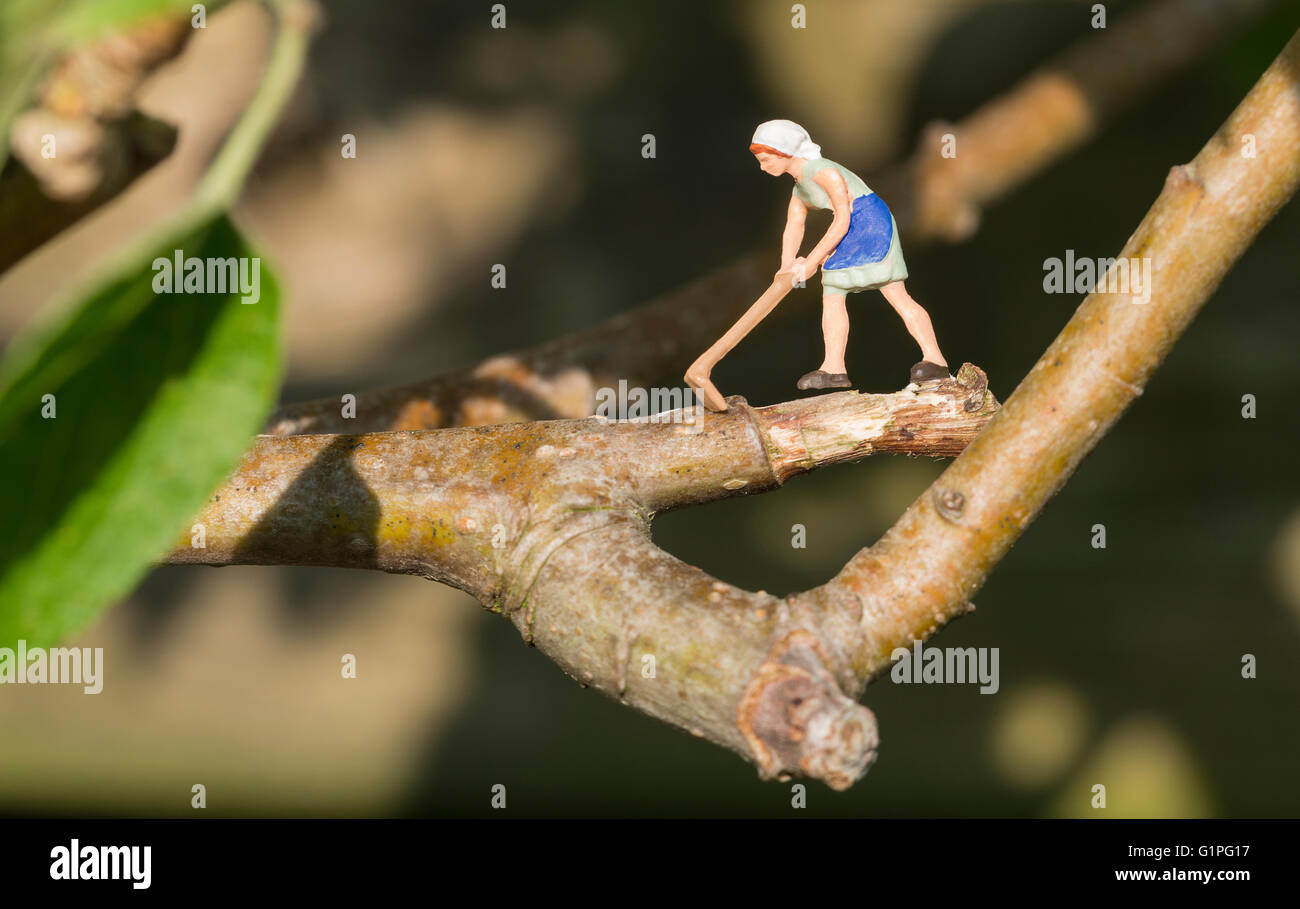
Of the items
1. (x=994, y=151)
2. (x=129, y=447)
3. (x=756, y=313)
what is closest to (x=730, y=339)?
(x=756, y=313)

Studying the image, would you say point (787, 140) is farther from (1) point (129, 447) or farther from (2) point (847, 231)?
(1) point (129, 447)

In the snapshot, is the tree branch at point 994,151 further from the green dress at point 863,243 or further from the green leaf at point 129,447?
the green leaf at point 129,447

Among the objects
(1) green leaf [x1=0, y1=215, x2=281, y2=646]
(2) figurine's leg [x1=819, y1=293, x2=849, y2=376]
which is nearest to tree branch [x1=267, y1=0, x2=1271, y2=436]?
(2) figurine's leg [x1=819, y1=293, x2=849, y2=376]

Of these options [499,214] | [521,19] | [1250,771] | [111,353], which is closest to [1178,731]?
[1250,771]

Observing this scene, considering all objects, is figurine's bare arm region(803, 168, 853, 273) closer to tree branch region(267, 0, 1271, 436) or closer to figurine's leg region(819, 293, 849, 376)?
figurine's leg region(819, 293, 849, 376)

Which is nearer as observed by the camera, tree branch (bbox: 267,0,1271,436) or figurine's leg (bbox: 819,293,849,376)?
figurine's leg (bbox: 819,293,849,376)

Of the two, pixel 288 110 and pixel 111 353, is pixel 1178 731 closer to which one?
pixel 288 110

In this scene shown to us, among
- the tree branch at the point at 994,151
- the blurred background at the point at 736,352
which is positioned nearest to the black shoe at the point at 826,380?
the tree branch at the point at 994,151
